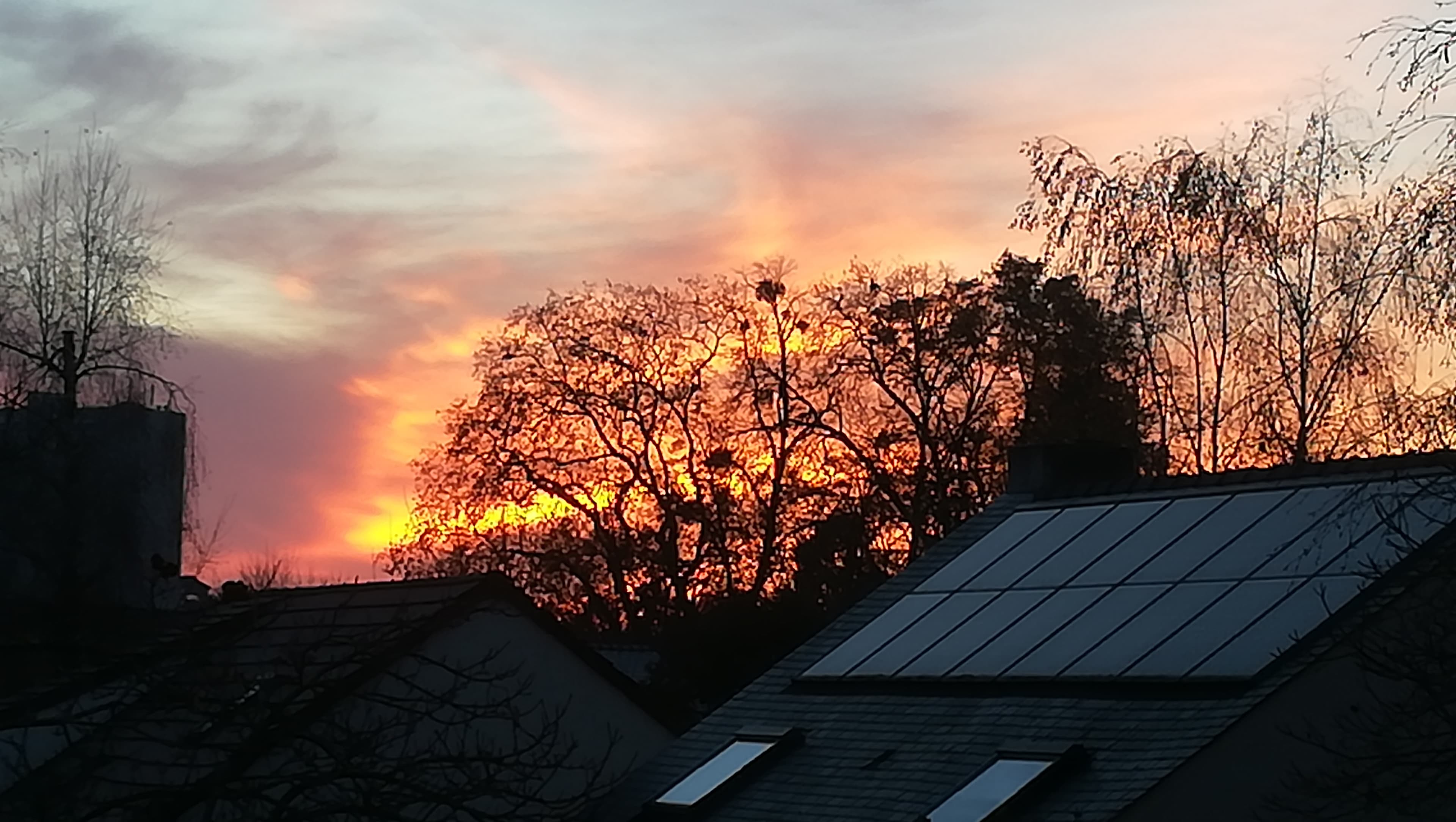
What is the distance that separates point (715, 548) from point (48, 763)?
1331 inches

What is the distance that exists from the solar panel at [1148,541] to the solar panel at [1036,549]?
834mm

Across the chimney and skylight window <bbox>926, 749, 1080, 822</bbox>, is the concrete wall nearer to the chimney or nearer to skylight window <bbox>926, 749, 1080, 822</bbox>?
skylight window <bbox>926, 749, 1080, 822</bbox>

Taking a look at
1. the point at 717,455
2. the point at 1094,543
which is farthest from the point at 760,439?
the point at 1094,543

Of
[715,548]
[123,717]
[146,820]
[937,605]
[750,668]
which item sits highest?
[715,548]

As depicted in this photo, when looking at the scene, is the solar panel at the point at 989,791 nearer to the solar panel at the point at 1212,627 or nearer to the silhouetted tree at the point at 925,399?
the solar panel at the point at 1212,627

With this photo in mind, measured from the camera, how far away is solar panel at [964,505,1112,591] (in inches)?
707

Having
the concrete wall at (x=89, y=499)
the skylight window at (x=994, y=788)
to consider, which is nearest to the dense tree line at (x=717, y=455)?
the concrete wall at (x=89, y=499)

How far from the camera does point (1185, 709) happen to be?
45.1 ft

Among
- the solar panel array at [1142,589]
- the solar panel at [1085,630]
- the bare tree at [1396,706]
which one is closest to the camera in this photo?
the bare tree at [1396,706]

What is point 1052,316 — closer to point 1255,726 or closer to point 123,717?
point 1255,726

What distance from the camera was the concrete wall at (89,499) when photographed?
12656 mm

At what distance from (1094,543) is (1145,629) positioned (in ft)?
7.98

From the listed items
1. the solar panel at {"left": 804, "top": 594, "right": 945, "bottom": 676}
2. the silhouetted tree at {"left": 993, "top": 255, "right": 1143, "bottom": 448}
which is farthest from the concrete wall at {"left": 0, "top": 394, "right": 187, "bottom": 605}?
the silhouetted tree at {"left": 993, "top": 255, "right": 1143, "bottom": 448}

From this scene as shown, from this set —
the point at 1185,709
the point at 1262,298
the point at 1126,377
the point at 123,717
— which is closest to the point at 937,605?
the point at 1185,709
